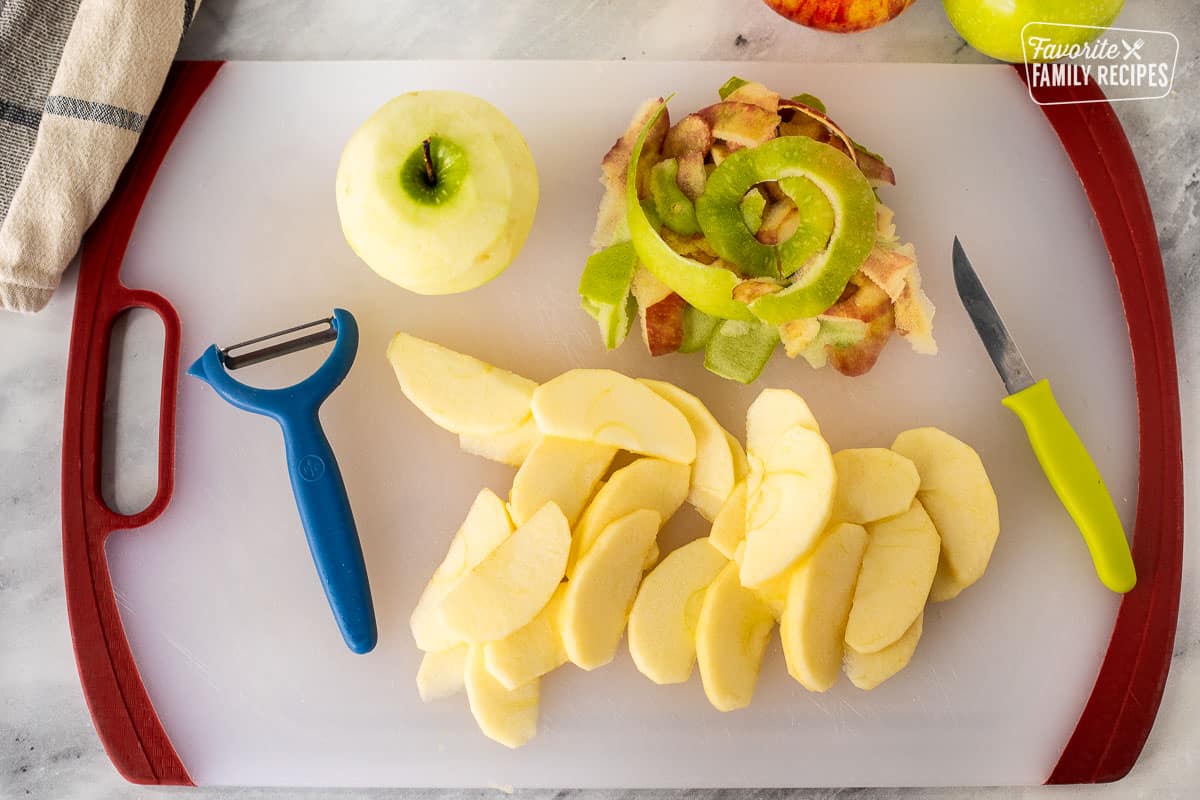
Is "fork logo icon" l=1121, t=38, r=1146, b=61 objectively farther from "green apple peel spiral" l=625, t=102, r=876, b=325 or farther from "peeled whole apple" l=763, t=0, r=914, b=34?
"green apple peel spiral" l=625, t=102, r=876, b=325

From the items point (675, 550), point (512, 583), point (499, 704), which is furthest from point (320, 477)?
point (675, 550)

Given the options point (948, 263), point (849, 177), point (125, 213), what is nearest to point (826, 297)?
point (849, 177)

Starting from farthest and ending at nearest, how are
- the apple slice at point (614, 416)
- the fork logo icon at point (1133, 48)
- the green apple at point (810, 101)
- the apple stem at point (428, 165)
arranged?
the fork logo icon at point (1133, 48) → the green apple at point (810, 101) → the apple slice at point (614, 416) → the apple stem at point (428, 165)

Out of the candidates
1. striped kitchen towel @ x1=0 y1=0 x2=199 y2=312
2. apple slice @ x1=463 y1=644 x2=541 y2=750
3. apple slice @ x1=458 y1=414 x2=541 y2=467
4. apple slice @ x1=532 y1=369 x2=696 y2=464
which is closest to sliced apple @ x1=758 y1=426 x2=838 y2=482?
apple slice @ x1=532 y1=369 x2=696 y2=464

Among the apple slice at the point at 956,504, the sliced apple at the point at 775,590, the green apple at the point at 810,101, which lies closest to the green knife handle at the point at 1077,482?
the apple slice at the point at 956,504

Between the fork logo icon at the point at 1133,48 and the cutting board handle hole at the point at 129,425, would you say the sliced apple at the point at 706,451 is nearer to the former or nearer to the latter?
the cutting board handle hole at the point at 129,425

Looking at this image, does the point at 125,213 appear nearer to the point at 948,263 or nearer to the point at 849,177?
the point at 849,177

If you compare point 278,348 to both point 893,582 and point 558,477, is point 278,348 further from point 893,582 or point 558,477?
point 893,582

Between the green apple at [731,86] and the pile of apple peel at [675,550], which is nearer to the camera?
the pile of apple peel at [675,550]
